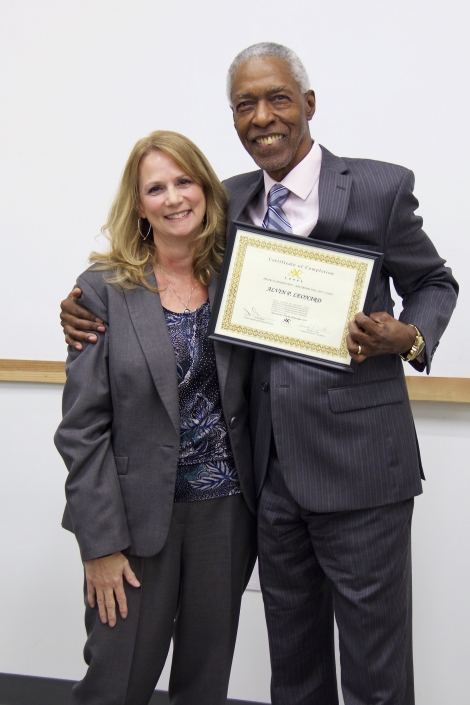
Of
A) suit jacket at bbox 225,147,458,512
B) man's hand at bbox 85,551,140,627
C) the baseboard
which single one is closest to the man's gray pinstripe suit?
suit jacket at bbox 225,147,458,512

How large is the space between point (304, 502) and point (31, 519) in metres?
1.27

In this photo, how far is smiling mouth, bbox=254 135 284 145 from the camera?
136cm

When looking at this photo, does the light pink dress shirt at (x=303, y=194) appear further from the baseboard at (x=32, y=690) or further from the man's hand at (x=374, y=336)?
the baseboard at (x=32, y=690)

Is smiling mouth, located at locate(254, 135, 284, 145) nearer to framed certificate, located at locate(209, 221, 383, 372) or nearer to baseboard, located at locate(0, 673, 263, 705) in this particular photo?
framed certificate, located at locate(209, 221, 383, 372)

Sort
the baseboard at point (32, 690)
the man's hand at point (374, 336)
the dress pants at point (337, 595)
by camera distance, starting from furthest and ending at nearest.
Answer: the baseboard at point (32, 690), the dress pants at point (337, 595), the man's hand at point (374, 336)

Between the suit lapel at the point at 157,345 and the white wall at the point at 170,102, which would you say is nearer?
the suit lapel at the point at 157,345

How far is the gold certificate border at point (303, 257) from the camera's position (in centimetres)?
132

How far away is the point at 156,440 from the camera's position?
1.38m

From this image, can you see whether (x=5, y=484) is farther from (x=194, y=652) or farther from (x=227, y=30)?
(x=227, y=30)

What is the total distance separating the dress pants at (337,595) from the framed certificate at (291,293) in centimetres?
26

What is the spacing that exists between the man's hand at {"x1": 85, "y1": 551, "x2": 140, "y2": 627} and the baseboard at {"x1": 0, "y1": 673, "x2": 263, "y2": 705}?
1117 millimetres

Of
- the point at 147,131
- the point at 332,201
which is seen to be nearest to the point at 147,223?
the point at 332,201

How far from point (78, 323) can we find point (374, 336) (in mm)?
575
